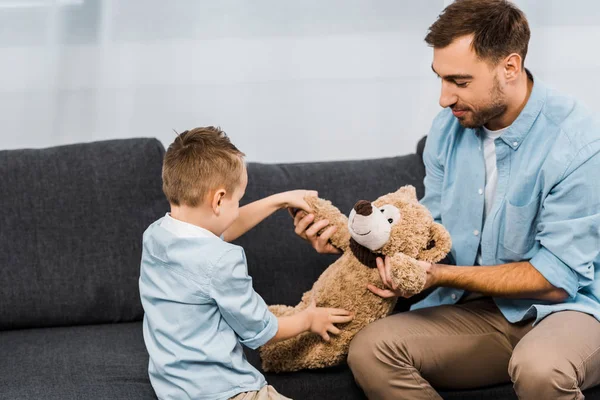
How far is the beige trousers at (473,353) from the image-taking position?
5.55ft

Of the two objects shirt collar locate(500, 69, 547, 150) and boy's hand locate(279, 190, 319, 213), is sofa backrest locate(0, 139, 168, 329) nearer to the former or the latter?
boy's hand locate(279, 190, 319, 213)

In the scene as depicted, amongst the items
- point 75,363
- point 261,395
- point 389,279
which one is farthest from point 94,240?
point 389,279

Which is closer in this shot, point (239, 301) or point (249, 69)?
point (239, 301)

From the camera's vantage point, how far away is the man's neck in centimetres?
193

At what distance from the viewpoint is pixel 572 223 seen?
1.80 metres

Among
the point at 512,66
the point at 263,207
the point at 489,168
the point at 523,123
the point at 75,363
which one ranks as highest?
the point at 512,66

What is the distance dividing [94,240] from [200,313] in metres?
0.69

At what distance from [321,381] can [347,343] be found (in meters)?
0.11

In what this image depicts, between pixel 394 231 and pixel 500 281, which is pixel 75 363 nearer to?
pixel 394 231

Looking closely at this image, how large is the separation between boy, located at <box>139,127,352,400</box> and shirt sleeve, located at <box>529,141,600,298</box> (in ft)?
2.12

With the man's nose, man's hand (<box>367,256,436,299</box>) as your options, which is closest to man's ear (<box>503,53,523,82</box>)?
the man's nose

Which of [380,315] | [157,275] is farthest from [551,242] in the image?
[157,275]

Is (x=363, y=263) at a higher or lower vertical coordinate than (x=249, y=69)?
lower

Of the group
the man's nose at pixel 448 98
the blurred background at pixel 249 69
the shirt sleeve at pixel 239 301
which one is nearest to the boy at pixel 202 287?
the shirt sleeve at pixel 239 301
